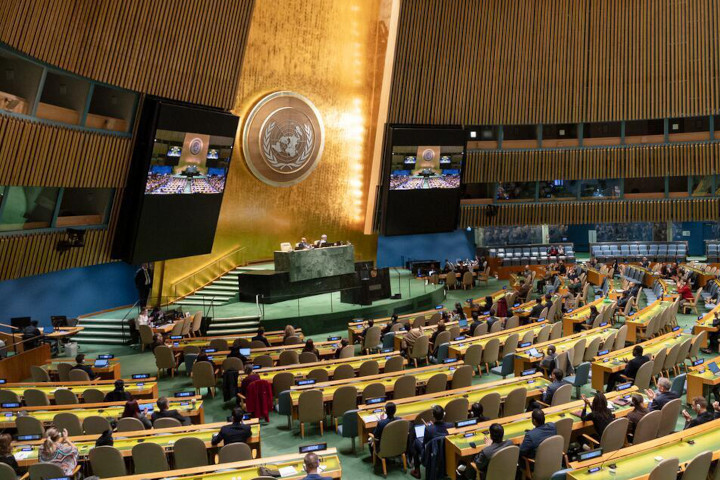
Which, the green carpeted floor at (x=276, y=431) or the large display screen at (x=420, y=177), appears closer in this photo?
the green carpeted floor at (x=276, y=431)

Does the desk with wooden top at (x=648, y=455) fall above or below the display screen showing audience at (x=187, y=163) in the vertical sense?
below

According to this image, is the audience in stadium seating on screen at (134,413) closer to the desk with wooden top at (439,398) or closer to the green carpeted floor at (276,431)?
the green carpeted floor at (276,431)

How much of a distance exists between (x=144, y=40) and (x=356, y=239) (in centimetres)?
1176

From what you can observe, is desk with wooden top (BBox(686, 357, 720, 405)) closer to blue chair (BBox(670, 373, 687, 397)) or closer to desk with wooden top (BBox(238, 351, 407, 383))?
blue chair (BBox(670, 373, 687, 397))

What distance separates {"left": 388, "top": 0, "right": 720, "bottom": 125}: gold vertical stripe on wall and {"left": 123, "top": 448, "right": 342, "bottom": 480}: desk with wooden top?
18.9 meters

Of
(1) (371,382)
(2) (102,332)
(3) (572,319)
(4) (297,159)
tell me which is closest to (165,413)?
(1) (371,382)

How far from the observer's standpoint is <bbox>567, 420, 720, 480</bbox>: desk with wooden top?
20.9 ft

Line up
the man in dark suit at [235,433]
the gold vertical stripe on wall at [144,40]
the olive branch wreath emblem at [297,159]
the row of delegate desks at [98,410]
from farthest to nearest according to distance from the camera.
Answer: the olive branch wreath emblem at [297,159] → the gold vertical stripe on wall at [144,40] → the row of delegate desks at [98,410] → the man in dark suit at [235,433]

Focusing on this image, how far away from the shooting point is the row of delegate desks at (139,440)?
737 centimetres

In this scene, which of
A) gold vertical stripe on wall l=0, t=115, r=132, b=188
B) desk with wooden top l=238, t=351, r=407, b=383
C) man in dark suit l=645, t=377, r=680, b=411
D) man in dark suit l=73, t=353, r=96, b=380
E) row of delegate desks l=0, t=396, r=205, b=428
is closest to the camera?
man in dark suit l=645, t=377, r=680, b=411

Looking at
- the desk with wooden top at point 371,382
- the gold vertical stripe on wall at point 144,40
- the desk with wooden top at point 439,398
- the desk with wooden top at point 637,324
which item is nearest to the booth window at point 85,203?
the gold vertical stripe on wall at point 144,40

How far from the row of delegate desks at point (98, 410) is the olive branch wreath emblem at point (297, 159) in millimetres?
13409

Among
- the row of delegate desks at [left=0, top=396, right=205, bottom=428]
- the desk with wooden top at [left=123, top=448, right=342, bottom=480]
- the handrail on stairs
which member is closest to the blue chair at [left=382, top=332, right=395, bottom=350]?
the row of delegate desks at [left=0, top=396, right=205, bottom=428]

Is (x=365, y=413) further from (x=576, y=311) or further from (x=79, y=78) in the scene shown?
(x=79, y=78)
